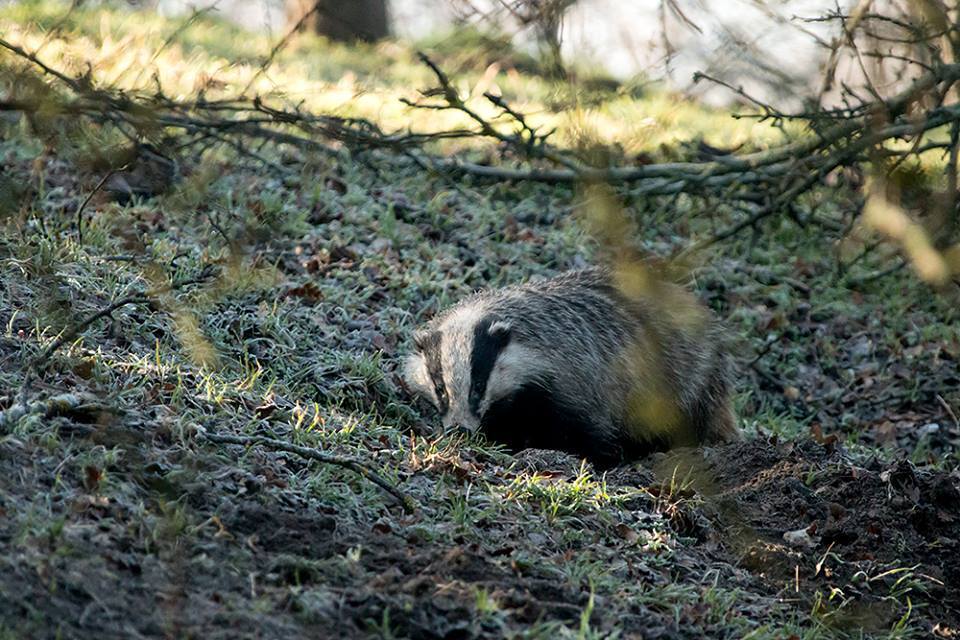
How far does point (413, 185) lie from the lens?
8.09 m

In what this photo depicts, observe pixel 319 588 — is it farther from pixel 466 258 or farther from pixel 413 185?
pixel 413 185

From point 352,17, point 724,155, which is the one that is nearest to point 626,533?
point 352,17

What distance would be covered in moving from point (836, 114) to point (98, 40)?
4816 millimetres

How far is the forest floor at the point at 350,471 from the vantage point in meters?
3.09

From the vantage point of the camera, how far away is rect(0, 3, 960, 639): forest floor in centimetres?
309

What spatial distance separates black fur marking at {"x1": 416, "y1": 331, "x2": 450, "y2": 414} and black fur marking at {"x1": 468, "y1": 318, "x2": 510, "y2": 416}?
140 mm

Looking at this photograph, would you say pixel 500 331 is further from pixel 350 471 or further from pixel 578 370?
pixel 350 471

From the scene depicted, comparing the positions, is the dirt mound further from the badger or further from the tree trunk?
the tree trunk

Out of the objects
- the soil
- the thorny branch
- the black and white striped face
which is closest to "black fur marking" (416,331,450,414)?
the black and white striped face

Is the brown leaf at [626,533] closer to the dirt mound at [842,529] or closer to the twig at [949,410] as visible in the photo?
the dirt mound at [842,529]

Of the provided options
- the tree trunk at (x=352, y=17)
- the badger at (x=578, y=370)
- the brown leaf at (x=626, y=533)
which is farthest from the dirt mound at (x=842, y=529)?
the tree trunk at (x=352, y=17)

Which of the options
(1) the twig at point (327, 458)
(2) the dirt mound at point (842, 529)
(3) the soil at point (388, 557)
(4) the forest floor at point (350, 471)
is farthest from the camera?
(2) the dirt mound at point (842, 529)

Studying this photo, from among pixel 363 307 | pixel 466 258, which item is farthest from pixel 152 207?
pixel 466 258

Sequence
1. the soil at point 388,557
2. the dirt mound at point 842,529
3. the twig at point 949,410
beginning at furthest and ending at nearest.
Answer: the twig at point 949,410, the dirt mound at point 842,529, the soil at point 388,557
